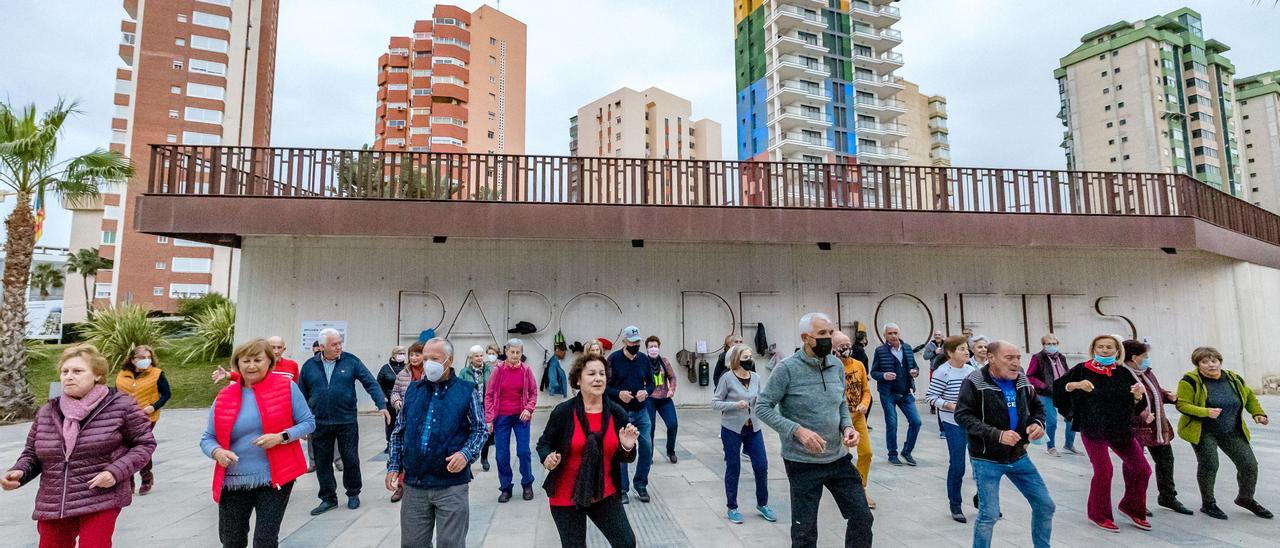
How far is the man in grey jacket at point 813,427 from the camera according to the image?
3697 millimetres

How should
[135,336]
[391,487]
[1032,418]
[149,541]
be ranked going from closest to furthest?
[391,487] < [1032,418] < [149,541] < [135,336]

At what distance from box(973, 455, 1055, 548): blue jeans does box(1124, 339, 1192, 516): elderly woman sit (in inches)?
79.6

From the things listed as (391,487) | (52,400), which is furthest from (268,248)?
(391,487)

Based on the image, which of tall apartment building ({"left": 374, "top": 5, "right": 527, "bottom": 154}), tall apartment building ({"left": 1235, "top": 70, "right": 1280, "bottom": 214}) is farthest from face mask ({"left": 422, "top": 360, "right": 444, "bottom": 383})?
tall apartment building ({"left": 1235, "top": 70, "right": 1280, "bottom": 214})

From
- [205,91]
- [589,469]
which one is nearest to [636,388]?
[589,469]

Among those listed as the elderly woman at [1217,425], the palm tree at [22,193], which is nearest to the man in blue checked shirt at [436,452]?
the elderly woman at [1217,425]

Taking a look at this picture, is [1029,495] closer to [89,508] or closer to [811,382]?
[811,382]

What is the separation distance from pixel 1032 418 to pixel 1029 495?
51 centimetres

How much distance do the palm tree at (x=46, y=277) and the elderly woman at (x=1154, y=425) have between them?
232ft

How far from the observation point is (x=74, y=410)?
334 cm

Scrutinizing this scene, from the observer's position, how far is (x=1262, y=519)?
526 cm

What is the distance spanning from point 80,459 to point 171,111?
2295 inches

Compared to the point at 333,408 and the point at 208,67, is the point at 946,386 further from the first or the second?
the point at 208,67

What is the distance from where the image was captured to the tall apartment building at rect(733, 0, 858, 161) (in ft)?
188
